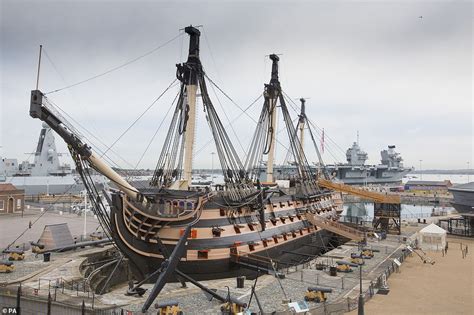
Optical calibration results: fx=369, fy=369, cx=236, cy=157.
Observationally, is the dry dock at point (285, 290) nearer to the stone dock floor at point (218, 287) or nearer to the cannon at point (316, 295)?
the stone dock floor at point (218, 287)

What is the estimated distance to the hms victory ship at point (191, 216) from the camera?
20812mm

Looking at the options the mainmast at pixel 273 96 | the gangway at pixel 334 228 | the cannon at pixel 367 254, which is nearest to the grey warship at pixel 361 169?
the mainmast at pixel 273 96

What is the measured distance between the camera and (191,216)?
913 inches

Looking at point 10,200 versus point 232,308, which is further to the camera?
point 10,200

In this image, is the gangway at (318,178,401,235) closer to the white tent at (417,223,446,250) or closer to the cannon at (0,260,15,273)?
the white tent at (417,223,446,250)

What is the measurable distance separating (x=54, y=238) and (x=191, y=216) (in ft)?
44.7

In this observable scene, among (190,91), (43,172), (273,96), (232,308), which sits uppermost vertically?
(273,96)

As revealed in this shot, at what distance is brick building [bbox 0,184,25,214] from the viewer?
176 ft

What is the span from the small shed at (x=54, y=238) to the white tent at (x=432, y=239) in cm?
3216

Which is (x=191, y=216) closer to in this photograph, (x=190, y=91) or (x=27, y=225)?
(x=190, y=91)

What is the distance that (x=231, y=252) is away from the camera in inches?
974

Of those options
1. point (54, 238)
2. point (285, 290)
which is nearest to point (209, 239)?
point (285, 290)

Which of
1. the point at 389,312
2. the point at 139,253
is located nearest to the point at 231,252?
the point at 139,253

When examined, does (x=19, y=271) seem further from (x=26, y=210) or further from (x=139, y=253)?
(x=26, y=210)
